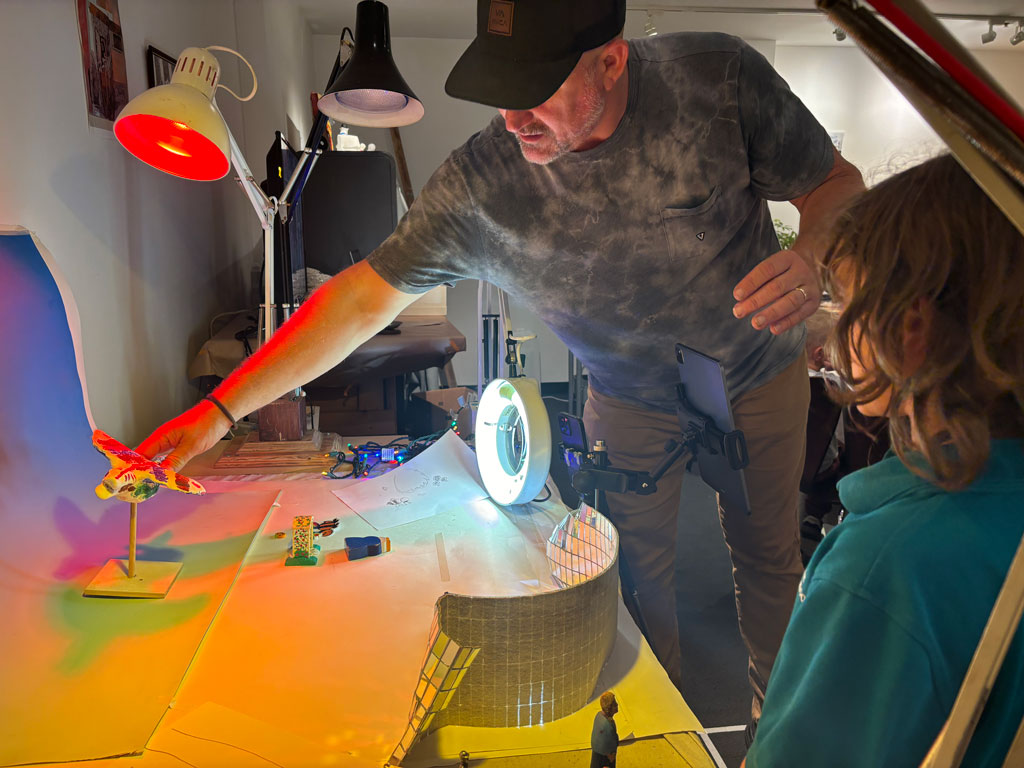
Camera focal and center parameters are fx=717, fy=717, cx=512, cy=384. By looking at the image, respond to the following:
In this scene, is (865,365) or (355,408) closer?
(865,365)

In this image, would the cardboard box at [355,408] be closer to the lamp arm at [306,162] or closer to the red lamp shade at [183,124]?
the lamp arm at [306,162]

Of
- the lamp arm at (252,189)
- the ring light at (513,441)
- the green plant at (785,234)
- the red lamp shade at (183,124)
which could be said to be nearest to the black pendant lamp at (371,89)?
the lamp arm at (252,189)

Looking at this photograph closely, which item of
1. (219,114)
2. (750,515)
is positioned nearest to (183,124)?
(219,114)

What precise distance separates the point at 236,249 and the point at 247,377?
1.74 meters

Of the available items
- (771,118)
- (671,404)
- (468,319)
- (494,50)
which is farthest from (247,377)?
(468,319)

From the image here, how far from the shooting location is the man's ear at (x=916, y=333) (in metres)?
0.50

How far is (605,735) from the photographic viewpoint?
2.24 feet

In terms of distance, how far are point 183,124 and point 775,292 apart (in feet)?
3.09

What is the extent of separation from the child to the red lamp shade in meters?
1.04

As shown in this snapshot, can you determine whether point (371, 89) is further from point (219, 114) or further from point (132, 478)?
point (132, 478)

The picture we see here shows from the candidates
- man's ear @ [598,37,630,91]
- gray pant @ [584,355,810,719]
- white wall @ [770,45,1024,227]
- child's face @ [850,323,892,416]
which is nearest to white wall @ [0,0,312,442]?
man's ear @ [598,37,630,91]

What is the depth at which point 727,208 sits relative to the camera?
1.22 meters

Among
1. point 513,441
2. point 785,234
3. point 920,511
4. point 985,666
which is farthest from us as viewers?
point 785,234

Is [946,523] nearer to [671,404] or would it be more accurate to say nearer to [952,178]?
[952,178]
